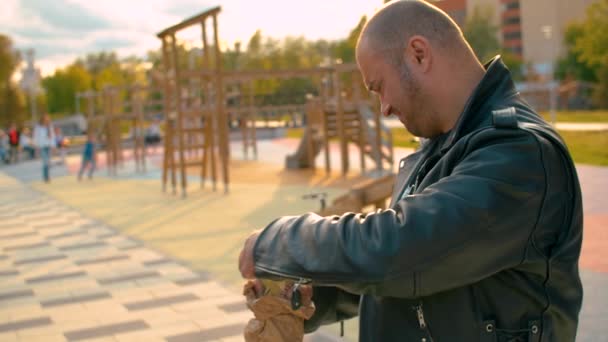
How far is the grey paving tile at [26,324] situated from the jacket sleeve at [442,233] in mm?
4917

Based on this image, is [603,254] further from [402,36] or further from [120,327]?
[402,36]

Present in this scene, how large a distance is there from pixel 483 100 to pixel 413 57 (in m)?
0.18

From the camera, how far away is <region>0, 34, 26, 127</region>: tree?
55656mm

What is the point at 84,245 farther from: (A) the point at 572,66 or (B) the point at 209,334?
(A) the point at 572,66

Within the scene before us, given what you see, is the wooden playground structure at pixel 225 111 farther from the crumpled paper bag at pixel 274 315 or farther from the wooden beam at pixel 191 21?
the crumpled paper bag at pixel 274 315

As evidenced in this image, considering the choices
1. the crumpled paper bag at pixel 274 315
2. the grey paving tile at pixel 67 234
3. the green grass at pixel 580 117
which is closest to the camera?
the crumpled paper bag at pixel 274 315

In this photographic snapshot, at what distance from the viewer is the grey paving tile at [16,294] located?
713cm

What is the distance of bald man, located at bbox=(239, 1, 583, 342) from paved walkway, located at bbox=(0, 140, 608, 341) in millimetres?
1547

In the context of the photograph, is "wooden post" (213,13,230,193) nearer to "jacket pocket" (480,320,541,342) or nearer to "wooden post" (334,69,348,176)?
"wooden post" (334,69,348,176)

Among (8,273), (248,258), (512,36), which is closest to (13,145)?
(8,273)

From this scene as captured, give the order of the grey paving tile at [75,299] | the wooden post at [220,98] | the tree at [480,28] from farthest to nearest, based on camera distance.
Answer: the wooden post at [220,98], the tree at [480,28], the grey paving tile at [75,299]

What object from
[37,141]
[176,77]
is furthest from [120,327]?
[37,141]

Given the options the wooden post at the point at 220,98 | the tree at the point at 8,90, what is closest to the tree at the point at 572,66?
the tree at the point at 8,90

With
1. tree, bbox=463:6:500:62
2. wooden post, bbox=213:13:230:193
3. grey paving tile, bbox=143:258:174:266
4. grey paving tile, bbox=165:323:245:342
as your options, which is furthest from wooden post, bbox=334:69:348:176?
grey paving tile, bbox=165:323:245:342
